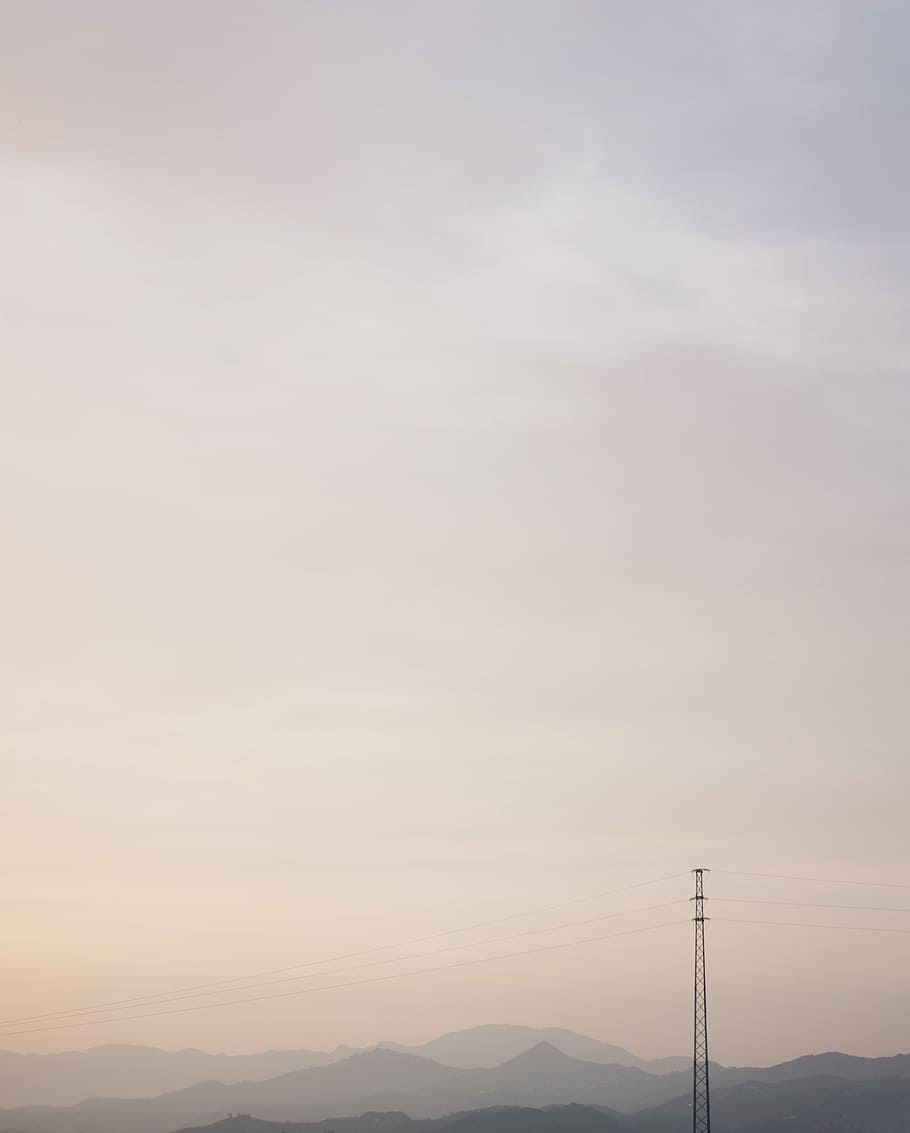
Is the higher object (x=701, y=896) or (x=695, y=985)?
(x=701, y=896)

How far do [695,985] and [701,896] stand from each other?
904cm

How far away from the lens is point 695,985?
13438 centimetres

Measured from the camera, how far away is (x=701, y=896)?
5497 inches
